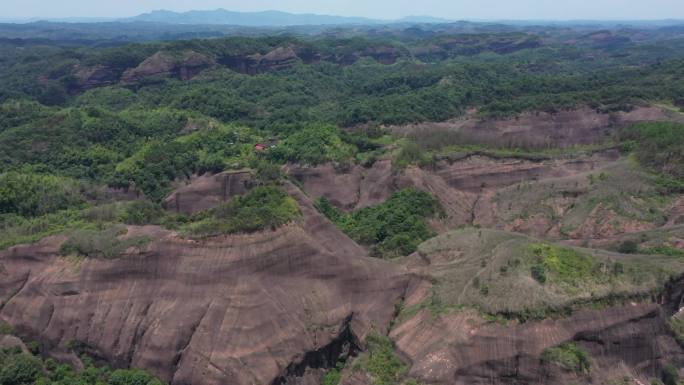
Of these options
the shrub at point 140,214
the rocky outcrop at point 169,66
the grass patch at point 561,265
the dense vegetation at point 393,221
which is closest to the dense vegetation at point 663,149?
the dense vegetation at point 393,221

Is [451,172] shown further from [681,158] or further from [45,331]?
[45,331]

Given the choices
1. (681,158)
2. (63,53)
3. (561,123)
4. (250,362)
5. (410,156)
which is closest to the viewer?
(250,362)

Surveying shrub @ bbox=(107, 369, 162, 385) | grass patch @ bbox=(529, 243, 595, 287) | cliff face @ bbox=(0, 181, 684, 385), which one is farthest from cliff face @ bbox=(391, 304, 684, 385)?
shrub @ bbox=(107, 369, 162, 385)

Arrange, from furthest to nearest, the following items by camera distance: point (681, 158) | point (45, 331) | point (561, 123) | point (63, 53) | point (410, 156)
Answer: point (63, 53)
point (561, 123)
point (410, 156)
point (681, 158)
point (45, 331)

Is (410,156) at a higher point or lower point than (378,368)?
higher

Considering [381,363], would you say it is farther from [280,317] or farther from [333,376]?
[280,317]

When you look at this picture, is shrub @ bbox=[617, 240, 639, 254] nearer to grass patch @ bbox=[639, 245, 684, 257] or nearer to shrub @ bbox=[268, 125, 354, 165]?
grass patch @ bbox=[639, 245, 684, 257]

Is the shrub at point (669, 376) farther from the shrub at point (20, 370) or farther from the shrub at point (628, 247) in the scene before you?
the shrub at point (20, 370)

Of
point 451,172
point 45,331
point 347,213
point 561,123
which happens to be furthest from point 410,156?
point 45,331
